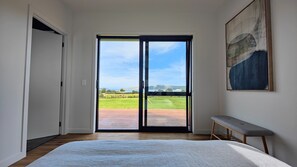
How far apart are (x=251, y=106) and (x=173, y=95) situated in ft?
5.44

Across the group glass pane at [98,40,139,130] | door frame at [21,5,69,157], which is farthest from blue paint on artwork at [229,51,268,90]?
door frame at [21,5,69,157]

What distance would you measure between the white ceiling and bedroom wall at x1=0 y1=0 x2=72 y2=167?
3.59ft

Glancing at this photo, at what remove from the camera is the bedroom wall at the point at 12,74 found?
6.71 ft

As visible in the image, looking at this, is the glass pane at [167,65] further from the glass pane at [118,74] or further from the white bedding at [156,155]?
the white bedding at [156,155]

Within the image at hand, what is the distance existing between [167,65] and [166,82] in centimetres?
39

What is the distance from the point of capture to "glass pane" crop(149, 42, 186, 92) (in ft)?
12.7

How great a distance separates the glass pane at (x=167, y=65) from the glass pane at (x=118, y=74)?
15.0 inches

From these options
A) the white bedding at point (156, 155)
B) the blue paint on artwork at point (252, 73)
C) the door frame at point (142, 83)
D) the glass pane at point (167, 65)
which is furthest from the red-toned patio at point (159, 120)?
the white bedding at point (156, 155)

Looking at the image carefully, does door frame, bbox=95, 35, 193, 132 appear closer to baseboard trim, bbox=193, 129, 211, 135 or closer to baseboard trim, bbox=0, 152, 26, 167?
baseboard trim, bbox=193, 129, 211, 135

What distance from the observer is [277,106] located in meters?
1.98

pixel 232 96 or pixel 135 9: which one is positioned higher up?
pixel 135 9

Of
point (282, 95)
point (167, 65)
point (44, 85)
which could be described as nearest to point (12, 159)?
point (44, 85)

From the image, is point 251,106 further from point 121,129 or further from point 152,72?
point 121,129

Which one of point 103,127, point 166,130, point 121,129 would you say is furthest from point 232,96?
point 103,127
